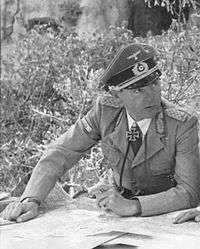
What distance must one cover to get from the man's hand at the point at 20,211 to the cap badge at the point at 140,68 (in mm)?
863

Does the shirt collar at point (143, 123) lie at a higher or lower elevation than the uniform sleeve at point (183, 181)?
higher

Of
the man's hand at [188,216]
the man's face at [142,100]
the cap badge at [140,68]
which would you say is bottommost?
the man's hand at [188,216]

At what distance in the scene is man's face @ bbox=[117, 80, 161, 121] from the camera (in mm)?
3521

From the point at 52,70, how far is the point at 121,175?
341 centimetres

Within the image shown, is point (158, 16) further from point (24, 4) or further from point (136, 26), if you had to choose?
point (24, 4)

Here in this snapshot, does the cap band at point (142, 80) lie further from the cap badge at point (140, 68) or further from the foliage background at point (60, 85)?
the foliage background at point (60, 85)

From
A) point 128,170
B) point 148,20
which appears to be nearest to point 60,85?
point 148,20

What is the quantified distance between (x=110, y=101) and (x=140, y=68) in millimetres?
310

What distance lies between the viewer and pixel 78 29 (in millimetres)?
7758

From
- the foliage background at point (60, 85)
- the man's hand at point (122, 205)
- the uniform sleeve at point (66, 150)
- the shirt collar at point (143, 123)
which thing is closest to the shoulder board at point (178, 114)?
the shirt collar at point (143, 123)

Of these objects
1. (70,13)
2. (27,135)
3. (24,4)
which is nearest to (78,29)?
(70,13)

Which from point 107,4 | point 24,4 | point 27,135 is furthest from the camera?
point 24,4

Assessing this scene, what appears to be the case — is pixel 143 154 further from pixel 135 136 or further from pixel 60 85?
pixel 60 85

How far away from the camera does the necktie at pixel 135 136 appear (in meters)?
3.65
